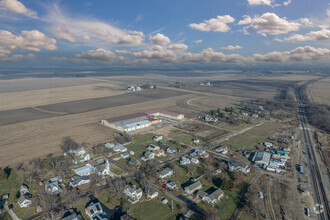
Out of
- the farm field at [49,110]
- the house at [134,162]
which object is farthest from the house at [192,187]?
the farm field at [49,110]

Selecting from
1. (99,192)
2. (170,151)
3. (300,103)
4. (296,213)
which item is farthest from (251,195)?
(300,103)

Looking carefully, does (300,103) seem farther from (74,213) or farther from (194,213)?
(74,213)

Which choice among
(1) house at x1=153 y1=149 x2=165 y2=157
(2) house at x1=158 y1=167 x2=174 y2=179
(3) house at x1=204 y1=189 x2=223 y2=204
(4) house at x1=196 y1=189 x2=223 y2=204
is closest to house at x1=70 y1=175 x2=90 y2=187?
(2) house at x1=158 y1=167 x2=174 y2=179

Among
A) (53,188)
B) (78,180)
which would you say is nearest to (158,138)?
(78,180)

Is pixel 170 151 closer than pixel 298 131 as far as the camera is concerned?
Yes

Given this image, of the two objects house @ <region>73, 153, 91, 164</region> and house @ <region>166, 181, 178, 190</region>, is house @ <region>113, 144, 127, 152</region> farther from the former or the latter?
house @ <region>166, 181, 178, 190</region>

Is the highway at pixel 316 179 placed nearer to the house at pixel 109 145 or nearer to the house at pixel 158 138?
the house at pixel 158 138
